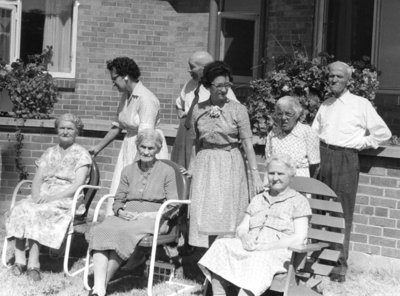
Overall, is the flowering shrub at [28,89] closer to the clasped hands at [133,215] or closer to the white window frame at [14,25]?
the white window frame at [14,25]

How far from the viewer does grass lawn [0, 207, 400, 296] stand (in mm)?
6051

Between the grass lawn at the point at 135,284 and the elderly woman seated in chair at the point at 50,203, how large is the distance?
0.52ft

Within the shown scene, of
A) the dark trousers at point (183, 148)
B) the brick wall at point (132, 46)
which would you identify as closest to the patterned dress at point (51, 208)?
the dark trousers at point (183, 148)

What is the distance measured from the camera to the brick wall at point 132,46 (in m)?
11.2

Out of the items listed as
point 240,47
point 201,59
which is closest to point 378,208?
point 201,59

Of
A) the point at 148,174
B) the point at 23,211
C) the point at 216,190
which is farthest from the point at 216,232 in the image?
the point at 23,211

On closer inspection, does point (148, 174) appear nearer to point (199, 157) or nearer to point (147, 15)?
point (199, 157)

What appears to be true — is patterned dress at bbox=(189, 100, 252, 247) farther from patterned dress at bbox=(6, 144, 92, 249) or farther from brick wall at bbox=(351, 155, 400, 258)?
brick wall at bbox=(351, 155, 400, 258)

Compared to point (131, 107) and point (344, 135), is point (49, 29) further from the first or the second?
point (344, 135)

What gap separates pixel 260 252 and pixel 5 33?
7.30 meters

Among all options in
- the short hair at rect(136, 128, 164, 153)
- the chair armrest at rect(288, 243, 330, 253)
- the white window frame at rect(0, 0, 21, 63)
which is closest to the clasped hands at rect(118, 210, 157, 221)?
the short hair at rect(136, 128, 164, 153)

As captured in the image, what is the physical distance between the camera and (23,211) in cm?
654

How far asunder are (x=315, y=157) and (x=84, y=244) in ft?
9.29

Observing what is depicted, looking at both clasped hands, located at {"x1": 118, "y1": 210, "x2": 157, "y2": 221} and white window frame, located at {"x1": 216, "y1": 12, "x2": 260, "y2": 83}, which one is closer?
clasped hands, located at {"x1": 118, "y1": 210, "x2": 157, "y2": 221}
